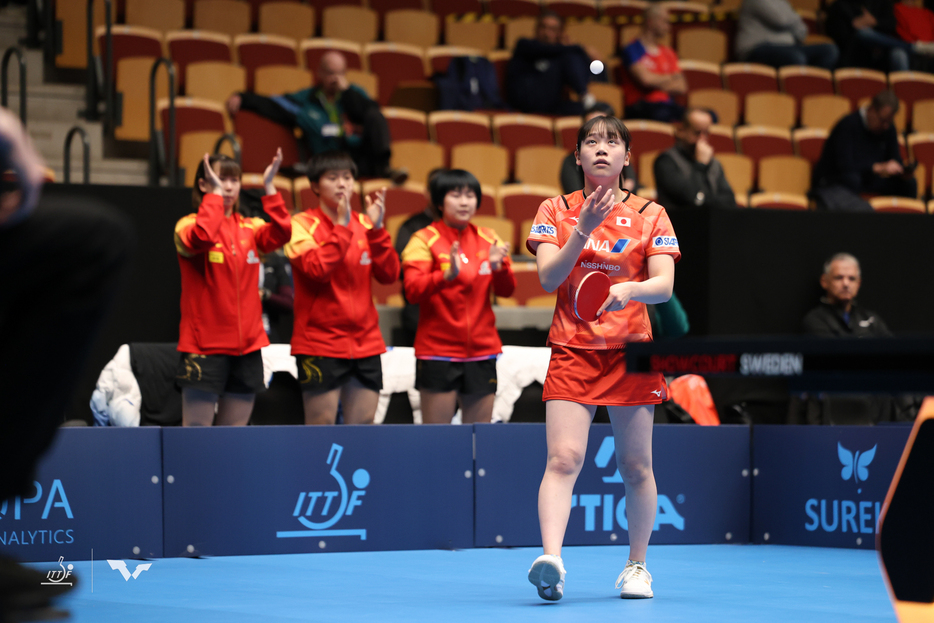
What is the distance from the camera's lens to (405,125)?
9625 mm

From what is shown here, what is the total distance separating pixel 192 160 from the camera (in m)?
8.43

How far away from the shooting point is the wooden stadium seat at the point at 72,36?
913cm

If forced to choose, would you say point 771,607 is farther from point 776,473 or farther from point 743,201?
point 743,201

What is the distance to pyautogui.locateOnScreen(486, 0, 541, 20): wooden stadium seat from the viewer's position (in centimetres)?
1206

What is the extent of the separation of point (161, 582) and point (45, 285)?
3.02 meters

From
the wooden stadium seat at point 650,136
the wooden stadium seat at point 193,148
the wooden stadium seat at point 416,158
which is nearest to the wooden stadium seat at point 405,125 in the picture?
the wooden stadium seat at point 416,158

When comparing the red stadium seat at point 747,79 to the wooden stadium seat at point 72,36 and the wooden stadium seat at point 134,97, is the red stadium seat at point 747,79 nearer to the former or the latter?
the wooden stadium seat at point 134,97

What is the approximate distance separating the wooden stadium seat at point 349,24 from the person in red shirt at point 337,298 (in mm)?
5373

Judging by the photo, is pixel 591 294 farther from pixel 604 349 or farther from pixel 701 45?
pixel 701 45

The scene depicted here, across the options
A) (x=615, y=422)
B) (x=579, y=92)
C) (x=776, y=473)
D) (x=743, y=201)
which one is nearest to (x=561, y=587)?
(x=615, y=422)

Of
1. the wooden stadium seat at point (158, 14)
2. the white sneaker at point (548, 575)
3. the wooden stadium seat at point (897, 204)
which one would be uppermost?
the wooden stadium seat at point (158, 14)

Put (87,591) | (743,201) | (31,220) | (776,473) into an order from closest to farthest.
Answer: (31,220), (87,591), (776,473), (743,201)

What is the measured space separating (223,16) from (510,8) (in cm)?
318

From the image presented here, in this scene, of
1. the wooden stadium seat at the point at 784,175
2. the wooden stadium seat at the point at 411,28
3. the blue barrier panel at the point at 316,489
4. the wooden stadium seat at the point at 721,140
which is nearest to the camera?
the blue barrier panel at the point at 316,489
